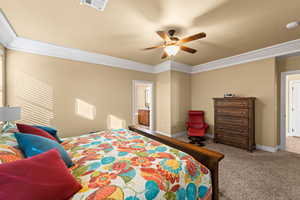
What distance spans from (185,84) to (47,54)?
4.25m

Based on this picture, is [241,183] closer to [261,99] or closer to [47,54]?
[261,99]

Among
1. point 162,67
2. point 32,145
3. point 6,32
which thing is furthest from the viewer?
point 162,67

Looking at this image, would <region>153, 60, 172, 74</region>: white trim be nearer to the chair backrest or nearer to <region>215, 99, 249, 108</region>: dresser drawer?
the chair backrest

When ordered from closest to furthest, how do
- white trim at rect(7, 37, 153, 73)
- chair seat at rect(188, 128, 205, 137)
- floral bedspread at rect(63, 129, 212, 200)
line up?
floral bedspread at rect(63, 129, 212, 200) → white trim at rect(7, 37, 153, 73) → chair seat at rect(188, 128, 205, 137)

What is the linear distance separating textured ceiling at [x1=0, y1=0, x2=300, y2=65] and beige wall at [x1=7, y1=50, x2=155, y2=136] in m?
0.61

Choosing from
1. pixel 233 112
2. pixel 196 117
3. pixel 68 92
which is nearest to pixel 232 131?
pixel 233 112

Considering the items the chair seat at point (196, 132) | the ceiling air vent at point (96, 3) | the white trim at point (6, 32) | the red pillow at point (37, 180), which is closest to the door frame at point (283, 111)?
the chair seat at point (196, 132)

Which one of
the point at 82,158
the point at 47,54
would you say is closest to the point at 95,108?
the point at 47,54

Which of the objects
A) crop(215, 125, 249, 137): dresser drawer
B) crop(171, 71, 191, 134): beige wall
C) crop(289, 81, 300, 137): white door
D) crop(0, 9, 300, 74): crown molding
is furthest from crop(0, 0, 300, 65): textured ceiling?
crop(289, 81, 300, 137): white door

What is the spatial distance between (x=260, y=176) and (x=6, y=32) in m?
5.13

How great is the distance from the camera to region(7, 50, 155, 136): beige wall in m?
2.63

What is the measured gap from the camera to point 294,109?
417 cm

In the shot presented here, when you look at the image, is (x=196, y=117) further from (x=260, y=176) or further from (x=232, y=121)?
(x=260, y=176)

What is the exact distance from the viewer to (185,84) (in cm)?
466
